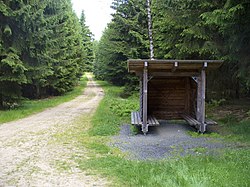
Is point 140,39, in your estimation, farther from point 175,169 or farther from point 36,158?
point 175,169

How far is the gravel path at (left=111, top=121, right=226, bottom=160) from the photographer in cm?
758

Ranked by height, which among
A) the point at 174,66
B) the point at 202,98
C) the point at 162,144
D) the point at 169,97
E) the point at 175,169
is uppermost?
the point at 174,66

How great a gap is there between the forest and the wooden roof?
0.97 meters

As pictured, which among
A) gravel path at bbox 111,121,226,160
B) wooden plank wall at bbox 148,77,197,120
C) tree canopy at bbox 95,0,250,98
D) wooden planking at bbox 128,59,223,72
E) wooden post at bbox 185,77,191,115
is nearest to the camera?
gravel path at bbox 111,121,226,160

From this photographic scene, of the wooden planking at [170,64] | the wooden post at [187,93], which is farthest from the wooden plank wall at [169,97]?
the wooden planking at [170,64]

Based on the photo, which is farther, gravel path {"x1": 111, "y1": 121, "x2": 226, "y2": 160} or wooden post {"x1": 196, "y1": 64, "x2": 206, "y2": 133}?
wooden post {"x1": 196, "y1": 64, "x2": 206, "y2": 133}

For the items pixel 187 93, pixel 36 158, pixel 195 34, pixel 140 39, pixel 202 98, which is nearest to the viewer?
pixel 36 158

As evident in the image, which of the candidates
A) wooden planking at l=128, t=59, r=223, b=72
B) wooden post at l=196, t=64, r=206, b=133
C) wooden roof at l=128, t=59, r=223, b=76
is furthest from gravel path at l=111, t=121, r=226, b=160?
wooden planking at l=128, t=59, r=223, b=72

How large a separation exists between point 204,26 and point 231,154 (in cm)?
667

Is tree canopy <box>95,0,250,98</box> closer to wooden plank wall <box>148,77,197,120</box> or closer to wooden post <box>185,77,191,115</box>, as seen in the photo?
wooden post <box>185,77,191,115</box>

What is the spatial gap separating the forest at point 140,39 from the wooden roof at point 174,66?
967mm

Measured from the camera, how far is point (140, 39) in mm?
24578

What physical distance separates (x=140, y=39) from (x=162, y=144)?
55.6ft

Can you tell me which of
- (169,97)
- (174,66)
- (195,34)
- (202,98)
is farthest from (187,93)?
(174,66)
